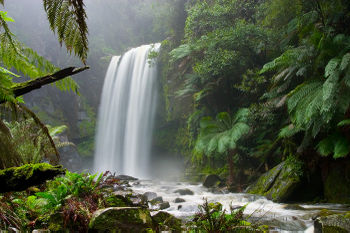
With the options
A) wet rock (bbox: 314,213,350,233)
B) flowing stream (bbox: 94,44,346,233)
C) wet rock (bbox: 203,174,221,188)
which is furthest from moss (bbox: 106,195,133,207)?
flowing stream (bbox: 94,44,346,233)

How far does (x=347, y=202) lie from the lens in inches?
214

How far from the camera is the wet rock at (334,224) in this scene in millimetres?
2893

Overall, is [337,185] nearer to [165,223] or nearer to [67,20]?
[165,223]

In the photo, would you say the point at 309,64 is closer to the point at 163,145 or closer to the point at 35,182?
the point at 35,182

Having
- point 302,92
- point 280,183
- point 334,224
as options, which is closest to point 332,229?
point 334,224

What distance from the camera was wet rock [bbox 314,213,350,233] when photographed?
2.89 meters

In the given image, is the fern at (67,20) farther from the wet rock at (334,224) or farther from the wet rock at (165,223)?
the wet rock at (334,224)

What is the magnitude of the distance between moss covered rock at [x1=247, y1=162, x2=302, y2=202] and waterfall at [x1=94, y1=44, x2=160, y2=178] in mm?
11208

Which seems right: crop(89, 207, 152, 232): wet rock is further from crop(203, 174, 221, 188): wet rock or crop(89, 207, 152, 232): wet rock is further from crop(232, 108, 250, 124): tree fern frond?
crop(203, 174, 221, 188): wet rock

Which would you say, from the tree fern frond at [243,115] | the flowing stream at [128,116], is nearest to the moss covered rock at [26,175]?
the tree fern frond at [243,115]

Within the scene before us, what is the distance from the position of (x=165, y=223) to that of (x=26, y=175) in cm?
211

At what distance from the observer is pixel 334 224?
2.95 m

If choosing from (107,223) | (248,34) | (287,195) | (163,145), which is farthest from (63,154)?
(107,223)

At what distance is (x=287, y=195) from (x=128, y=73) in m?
15.0
